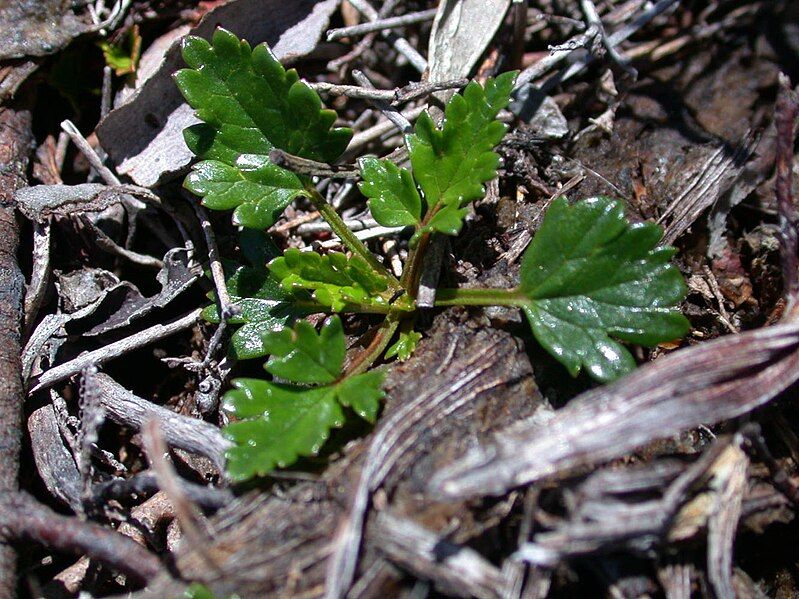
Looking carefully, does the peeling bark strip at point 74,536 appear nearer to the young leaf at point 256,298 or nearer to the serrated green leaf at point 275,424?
the serrated green leaf at point 275,424

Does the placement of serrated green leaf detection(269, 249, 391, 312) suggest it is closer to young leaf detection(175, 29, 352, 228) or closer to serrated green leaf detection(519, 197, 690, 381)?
young leaf detection(175, 29, 352, 228)

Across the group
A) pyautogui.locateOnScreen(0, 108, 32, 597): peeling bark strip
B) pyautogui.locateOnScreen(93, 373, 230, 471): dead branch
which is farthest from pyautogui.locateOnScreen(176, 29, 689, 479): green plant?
pyautogui.locateOnScreen(0, 108, 32, 597): peeling bark strip

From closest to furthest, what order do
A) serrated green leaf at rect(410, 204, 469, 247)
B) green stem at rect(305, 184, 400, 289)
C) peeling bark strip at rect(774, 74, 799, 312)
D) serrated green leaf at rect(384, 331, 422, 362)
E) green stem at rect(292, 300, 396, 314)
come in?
peeling bark strip at rect(774, 74, 799, 312) < serrated green leaf at rect(410, 204, 469, 247) < serrated green leaf at rect(384, 331, 422, 362) < green stem at rect(292, 300, 396, 314) < green stem at rect(305, 184, 400, 289)

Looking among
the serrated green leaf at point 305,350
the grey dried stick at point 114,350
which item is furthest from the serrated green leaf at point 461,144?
the grey dried stick at point 114,350

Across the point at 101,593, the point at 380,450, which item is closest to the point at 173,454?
the point at 101,593

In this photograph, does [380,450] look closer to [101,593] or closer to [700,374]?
[700,374]

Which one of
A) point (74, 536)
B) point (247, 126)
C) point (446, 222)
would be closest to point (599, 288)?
point (446, 222)
